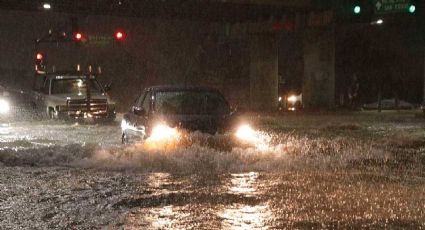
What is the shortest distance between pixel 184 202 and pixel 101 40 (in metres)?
33.5

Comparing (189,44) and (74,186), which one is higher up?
(189,44)

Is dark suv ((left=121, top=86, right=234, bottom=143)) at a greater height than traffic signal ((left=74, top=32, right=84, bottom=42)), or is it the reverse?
traffic signal ((left=74, top=32, right=84, bottom=42))

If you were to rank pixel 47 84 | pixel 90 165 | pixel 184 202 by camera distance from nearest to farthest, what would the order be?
1. pixel 184 202
2. pixel 90 165
3. pixel 47 84

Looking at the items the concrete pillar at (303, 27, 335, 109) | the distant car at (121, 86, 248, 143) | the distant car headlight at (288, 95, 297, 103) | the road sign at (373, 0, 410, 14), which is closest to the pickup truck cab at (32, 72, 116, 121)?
the distant car at (121, 86, 248, 143)

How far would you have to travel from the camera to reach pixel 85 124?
2652cm

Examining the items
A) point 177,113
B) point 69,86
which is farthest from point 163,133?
point 69,86

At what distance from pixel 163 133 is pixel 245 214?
493 cm

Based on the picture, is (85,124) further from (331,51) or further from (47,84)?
(331,51)

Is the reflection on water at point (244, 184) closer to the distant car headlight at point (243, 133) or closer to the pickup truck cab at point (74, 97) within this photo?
the distant car headlight at point (243, 133)

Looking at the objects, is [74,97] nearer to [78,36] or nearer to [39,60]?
[39,60]

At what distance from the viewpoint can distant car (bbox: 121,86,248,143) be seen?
42.9ft

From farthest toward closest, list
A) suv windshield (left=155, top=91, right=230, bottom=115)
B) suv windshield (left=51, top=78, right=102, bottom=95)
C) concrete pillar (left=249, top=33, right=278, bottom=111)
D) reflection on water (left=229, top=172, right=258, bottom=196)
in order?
concrete pillar (left=249, top=33, right=278, bottom=111) → suv windshield (left=51, top=78, right=102, bottom=95) → suv windshield (left=155, top=91, right=230, bottom=115) → reflection on water (left=229, top=172, right=258, bottom=196)

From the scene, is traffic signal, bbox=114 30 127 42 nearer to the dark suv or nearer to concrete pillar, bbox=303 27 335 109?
concrete pillar, bbox=303 27 335 109

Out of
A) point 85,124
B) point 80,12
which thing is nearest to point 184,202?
point 85,124
